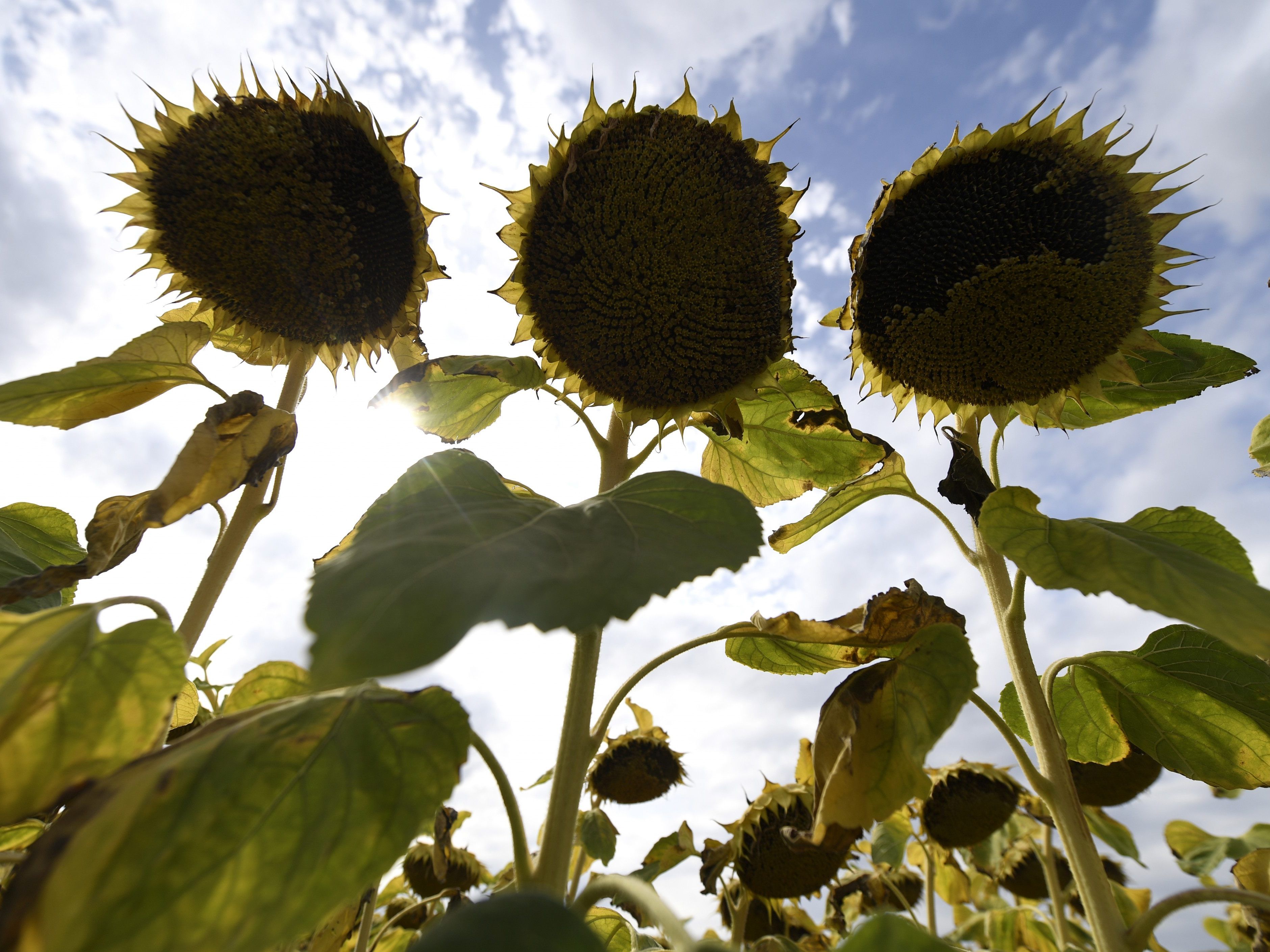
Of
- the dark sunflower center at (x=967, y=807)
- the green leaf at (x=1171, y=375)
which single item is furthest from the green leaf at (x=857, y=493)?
the dark sunflower center at (x=967, y=807)

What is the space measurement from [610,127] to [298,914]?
4.61 feet

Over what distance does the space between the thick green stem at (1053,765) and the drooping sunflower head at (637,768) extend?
2.79m

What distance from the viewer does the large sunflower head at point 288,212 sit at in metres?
1.59

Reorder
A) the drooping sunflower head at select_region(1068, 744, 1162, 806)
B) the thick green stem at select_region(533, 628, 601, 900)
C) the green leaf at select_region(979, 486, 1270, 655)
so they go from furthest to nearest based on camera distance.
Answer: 1. the drooping sunflower head at select_region(1068, 744, 1162, 806)
2. the thick green stem at select_region(533, 628, 601, 900)
3. the green leaf at select_region(979, 486, 1270, 655)

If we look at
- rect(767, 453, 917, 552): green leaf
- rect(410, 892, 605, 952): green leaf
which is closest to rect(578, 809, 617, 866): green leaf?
rect(767, 453, 917, 552): green leaf

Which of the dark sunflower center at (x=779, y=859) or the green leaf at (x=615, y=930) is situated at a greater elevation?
the dark sunflower center at (x=779, y=859)

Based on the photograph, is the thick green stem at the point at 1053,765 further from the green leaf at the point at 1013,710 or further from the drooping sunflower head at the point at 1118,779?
the drooping sunflower head at the point at 1118,779

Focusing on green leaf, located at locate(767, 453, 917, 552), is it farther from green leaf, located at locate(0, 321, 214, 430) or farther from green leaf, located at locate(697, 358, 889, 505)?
green leaf, located at locate(0, 321, 214, 430)

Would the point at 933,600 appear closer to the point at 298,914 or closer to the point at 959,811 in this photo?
the point at 298,914

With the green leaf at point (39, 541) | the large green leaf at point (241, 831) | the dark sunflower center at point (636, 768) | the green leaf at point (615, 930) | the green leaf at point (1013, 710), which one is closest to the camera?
the large green leaf at point (241, 831)

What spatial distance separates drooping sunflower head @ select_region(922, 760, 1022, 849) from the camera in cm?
329

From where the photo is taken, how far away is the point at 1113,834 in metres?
3.60

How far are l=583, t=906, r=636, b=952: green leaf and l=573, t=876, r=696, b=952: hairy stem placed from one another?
3.29ft

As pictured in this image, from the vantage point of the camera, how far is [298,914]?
2.65ft
